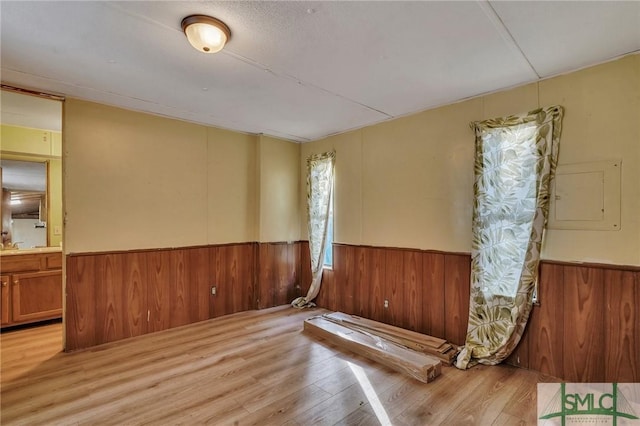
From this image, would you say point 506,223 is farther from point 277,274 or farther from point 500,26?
point 277,274

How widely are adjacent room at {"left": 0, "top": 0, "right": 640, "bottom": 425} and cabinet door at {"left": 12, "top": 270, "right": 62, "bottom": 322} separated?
1.1 inches

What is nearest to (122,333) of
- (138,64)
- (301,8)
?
(138,64)

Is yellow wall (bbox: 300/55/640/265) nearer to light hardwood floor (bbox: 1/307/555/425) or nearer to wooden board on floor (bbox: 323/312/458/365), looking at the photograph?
wooden board on floor (bbox: 323/312/458/365)

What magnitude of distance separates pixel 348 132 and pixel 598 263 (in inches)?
119

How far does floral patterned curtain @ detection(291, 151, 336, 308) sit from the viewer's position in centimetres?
452

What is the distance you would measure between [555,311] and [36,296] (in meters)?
5.64

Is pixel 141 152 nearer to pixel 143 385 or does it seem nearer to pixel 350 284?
pixel 143 385

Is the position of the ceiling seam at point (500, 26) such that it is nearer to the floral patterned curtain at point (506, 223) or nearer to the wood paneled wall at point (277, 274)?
the floral patterned curtain at point (506, 223)

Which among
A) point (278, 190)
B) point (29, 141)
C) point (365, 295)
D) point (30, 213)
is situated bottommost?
point (365, 295)

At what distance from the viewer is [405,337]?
3186 millimetres

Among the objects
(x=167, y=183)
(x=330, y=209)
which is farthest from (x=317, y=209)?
(x=167, y=183)

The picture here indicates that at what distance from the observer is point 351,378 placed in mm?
2580

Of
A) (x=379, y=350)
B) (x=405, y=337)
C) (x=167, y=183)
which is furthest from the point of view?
(x=167, y=183)

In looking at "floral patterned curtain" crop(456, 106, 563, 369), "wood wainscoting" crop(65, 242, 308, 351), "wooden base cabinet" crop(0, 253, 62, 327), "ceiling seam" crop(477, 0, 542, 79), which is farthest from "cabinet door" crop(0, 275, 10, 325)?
"ceiling seam" crop(477, 0, 542, 79)
